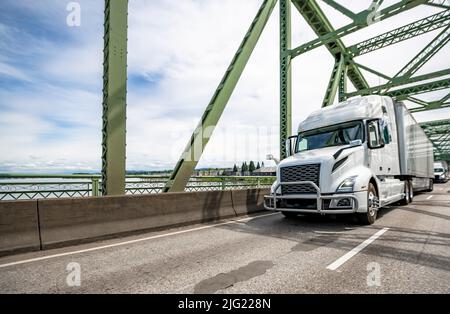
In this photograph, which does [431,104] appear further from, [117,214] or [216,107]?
[117,214]

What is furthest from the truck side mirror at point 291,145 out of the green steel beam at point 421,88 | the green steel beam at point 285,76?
the green steel beam at point 421,88

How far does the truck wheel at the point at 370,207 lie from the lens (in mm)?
6457

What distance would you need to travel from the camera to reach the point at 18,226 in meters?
4.30

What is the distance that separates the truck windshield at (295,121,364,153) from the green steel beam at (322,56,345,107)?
9.17m

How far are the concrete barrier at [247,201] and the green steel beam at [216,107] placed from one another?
1846mm

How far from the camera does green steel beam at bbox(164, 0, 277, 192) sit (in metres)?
7.79

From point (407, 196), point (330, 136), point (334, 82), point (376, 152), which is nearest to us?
point (376, 152)

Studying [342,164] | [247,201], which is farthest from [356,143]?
[247,201]

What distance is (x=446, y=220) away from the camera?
7043 millimetres

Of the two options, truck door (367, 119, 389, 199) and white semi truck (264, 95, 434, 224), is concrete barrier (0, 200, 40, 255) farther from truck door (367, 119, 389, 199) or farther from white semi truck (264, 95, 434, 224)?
truck door (367, 119, 389, 199)

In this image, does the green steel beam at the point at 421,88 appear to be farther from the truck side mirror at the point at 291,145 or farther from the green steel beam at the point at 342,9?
the truck side mirror at the point at 291,145

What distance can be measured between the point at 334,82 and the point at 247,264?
17.8 metres
